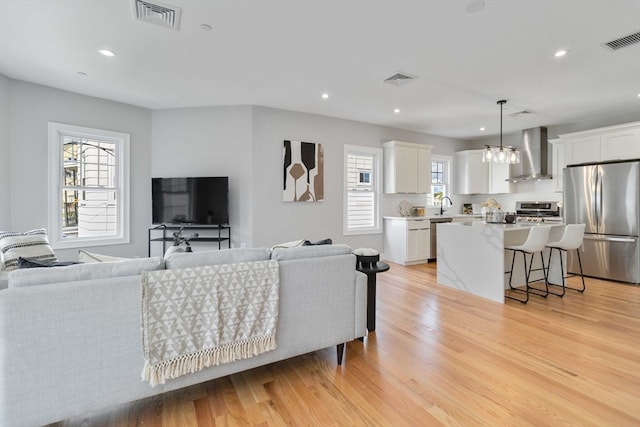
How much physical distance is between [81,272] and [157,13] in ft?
6.94

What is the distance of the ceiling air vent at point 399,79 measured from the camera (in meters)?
3.55

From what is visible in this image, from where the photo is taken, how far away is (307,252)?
2.12 metres

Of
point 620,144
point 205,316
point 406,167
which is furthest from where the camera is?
point 406,167

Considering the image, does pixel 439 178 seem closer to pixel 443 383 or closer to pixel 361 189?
pixel 361 189

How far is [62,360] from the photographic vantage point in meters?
1.44

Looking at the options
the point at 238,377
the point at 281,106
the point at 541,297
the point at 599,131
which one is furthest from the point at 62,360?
the point at 599,131

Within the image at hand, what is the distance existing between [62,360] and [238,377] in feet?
3.35

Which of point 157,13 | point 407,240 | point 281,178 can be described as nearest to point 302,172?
point 281,178

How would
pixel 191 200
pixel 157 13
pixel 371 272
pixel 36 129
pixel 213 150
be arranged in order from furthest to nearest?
pixel 213 150, pixel 191 200, pixel 36 129, pixel 371 272, pixel 157 13

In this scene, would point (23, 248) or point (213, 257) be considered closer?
point (213, 257)

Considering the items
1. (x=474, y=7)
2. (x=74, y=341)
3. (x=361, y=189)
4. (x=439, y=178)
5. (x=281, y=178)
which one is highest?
(x=474, y=7)

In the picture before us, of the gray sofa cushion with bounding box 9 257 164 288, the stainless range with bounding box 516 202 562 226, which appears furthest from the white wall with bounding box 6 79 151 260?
the stainless range with bounding box 516 202 562 226

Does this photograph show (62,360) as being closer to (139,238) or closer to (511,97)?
(139,238)

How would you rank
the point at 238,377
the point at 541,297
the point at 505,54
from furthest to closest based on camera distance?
the point at 541,297 < the point at 505,54 < the point at 238,377
